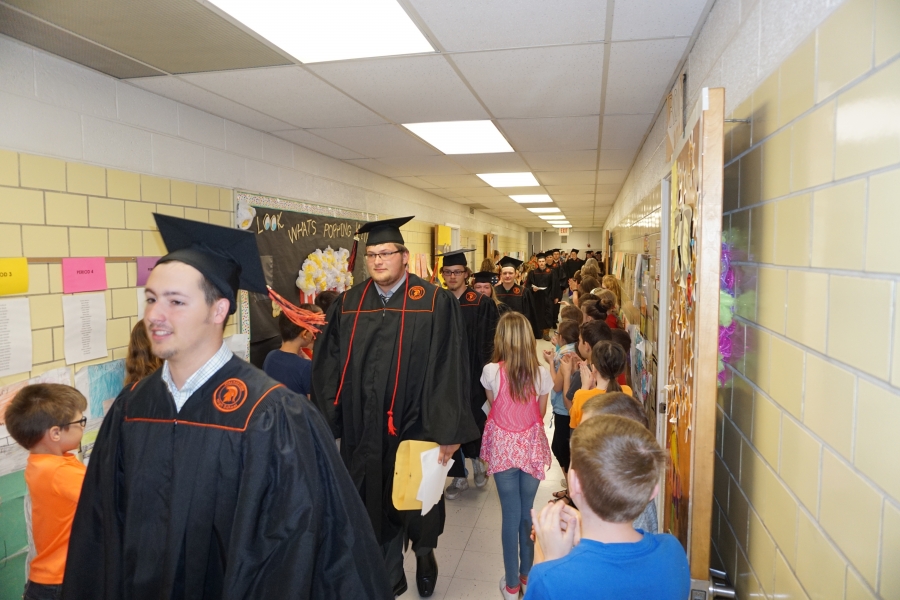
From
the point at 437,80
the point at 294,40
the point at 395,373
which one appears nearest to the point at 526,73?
the point at 437,80

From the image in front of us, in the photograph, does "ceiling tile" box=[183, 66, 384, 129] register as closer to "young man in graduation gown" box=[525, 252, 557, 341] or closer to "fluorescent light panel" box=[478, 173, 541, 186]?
"fluorescent light panel" box=[478, 173, 541, 186]

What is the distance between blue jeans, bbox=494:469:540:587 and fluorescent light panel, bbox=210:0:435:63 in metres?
2.10

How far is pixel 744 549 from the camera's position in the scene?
153 cm

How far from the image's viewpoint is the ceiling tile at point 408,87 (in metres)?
2.83

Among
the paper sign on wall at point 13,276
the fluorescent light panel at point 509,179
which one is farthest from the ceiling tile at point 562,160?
the paper sign on wall at point 13,276

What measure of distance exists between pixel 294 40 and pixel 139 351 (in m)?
1.73

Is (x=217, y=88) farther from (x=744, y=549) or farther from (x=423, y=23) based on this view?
(x=744, y=549)

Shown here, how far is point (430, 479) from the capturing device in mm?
2594

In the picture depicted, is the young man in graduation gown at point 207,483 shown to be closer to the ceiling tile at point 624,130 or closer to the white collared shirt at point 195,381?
the white collared shirt at point 195,381

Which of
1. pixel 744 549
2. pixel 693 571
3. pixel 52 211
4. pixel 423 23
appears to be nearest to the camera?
pixel 693 571

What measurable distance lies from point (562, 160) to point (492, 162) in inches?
28.8

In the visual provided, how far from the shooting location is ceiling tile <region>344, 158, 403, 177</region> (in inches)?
227

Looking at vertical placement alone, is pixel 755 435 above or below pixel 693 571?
above

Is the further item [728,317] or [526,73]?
[526,73]
